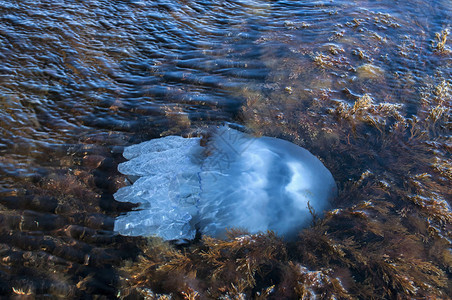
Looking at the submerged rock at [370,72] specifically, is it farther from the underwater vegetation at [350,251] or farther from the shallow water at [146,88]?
the underwater vegetation at [350,251]

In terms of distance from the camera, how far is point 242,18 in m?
6.32

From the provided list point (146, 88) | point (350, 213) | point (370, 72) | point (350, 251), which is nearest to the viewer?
point (350, 251)

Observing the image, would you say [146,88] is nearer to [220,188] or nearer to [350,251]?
[220,188]

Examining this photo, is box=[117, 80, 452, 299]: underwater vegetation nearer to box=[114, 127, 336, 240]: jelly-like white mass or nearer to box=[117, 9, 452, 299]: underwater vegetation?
box=[117, 9, 452, 299]: underwater vegetation

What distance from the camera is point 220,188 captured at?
3238 millimetres

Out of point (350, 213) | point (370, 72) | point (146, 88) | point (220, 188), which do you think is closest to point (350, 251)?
point (350, 213)

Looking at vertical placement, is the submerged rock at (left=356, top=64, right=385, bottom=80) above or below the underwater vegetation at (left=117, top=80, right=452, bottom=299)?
above

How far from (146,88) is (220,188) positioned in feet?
7.16

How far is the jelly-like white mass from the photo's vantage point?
301 cm

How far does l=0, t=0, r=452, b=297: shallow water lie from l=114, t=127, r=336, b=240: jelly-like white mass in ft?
0.85

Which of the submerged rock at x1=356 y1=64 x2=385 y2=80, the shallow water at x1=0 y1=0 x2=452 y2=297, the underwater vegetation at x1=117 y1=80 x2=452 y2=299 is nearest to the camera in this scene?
the underwater vegetation at x1=117 y1=80 x2=452 y2=299

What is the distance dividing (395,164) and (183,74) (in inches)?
127

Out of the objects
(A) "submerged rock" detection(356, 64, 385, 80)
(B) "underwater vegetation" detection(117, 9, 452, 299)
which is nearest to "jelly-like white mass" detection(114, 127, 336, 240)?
(B) "underwater vegetation" detection(117, 9, 452, 299)

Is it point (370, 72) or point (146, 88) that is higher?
point (370, 72)
